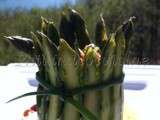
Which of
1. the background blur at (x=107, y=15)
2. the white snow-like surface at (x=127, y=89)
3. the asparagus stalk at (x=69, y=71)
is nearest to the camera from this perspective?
the asparagus stalk at (x=69, y=71)

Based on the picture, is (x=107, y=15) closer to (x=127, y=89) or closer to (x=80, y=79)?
(x=127, y=89)

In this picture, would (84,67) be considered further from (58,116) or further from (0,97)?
(0,97)

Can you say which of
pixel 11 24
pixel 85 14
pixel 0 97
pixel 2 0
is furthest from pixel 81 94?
Result: pixel 2 0

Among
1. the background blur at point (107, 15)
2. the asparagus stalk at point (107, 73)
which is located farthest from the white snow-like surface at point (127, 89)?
the background blur at point (107, 15)

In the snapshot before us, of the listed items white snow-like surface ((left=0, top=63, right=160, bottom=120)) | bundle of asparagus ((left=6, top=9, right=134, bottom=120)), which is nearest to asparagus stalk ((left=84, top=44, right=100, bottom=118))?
bundle of asparagus ((left=6, top=9, right=134, bottom=120))

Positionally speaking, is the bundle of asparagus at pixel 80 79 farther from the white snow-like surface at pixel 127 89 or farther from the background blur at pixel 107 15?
the background blur at pixel 107 15
